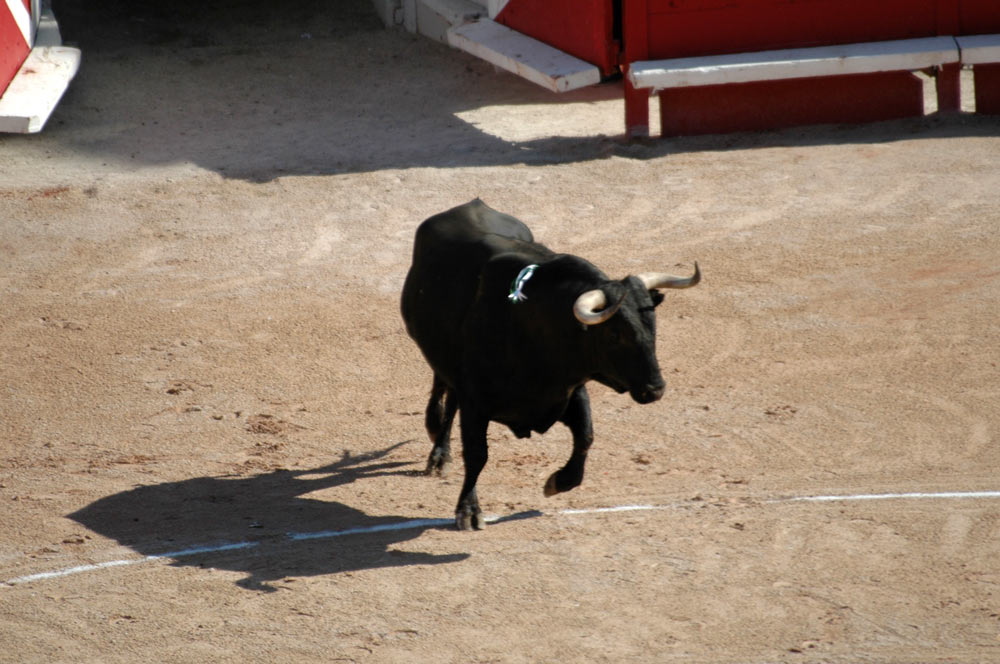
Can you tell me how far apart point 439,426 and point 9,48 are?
8.15 metres

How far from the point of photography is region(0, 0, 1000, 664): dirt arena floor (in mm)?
5105

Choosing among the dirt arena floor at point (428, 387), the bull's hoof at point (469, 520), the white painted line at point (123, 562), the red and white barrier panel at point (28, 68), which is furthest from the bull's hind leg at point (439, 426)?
the red and white barrier panel at point (28, 68)

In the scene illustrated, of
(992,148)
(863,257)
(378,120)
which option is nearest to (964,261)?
(863,257)

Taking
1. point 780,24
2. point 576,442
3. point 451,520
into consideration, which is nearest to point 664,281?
point 576,442

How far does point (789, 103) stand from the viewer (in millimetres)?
12664

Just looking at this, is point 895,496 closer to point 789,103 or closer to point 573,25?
point 789,103

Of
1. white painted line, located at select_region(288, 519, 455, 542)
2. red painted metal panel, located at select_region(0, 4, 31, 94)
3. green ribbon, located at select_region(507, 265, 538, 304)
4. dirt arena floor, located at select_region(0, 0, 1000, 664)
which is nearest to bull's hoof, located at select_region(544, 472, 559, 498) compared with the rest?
dirt arena floor, located at select_region(0, 0, 1000, 664)

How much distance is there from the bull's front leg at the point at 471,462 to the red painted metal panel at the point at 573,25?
297 inches

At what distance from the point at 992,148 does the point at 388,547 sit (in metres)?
8.19

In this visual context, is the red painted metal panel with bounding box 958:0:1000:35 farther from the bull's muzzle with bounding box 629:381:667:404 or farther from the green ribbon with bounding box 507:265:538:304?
the bull's muzzle with bounding box 629:381:667:404

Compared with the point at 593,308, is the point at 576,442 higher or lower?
lower

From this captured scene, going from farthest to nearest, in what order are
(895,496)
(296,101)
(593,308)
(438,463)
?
(296,101), (438,463), (895,496), (593,308)

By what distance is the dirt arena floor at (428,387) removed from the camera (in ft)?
16.8

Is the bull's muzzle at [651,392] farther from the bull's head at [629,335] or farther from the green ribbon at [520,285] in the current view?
the green ribbon at [520,285]
